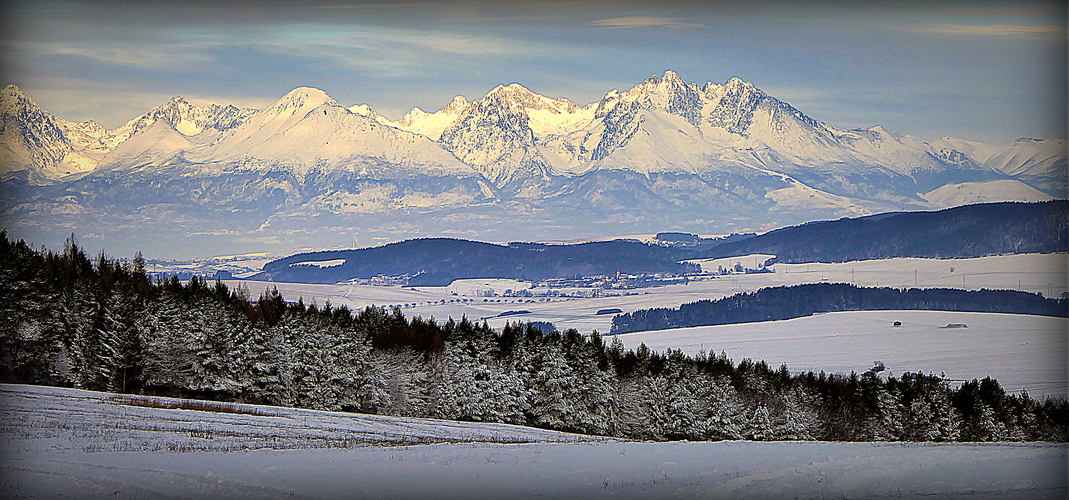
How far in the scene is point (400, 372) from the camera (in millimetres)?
56594

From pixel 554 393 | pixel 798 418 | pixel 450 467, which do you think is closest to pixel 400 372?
pixel 554 393

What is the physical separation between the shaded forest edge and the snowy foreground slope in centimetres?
1762

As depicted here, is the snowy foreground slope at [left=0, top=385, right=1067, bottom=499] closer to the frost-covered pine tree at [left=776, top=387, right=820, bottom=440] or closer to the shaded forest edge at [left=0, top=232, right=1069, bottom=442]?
the shaded forest edge at [left=0, top=232, right=1069, bottom=442]

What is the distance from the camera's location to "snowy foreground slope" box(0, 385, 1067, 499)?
23.8 meters

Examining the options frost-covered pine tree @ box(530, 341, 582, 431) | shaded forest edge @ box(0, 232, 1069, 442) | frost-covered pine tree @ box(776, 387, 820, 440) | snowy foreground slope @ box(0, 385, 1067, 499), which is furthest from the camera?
frost-covered pine tree @ box(776, 387, 820, 440)

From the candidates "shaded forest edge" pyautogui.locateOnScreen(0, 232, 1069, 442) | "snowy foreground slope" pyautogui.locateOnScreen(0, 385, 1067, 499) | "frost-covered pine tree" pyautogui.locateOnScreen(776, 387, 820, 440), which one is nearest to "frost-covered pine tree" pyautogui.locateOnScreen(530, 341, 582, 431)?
"shaded forest edge" pyautogui.locateOnScreen(0, 232, 1069, 442)

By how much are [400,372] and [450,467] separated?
31.1m

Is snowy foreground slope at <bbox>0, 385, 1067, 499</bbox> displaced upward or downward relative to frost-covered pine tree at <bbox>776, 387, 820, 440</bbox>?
upward

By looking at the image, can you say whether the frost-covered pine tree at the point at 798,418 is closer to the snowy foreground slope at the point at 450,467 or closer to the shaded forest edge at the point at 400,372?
the shaded forest edge at the point at 400,372

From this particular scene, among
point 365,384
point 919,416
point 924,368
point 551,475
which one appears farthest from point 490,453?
point 924,368

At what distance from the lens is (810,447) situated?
32.6 m

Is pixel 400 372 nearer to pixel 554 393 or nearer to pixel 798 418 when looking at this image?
pixel 554 393

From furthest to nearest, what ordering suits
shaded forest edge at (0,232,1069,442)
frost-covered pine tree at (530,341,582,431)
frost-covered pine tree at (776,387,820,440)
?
frost-covered pine tree at (776,387,820,440) → frost-covered pine tree at (530,341,582,431) → shaded forest edge at (0,232,1069,442)

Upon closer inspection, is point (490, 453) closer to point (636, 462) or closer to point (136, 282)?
point (636, 462)
